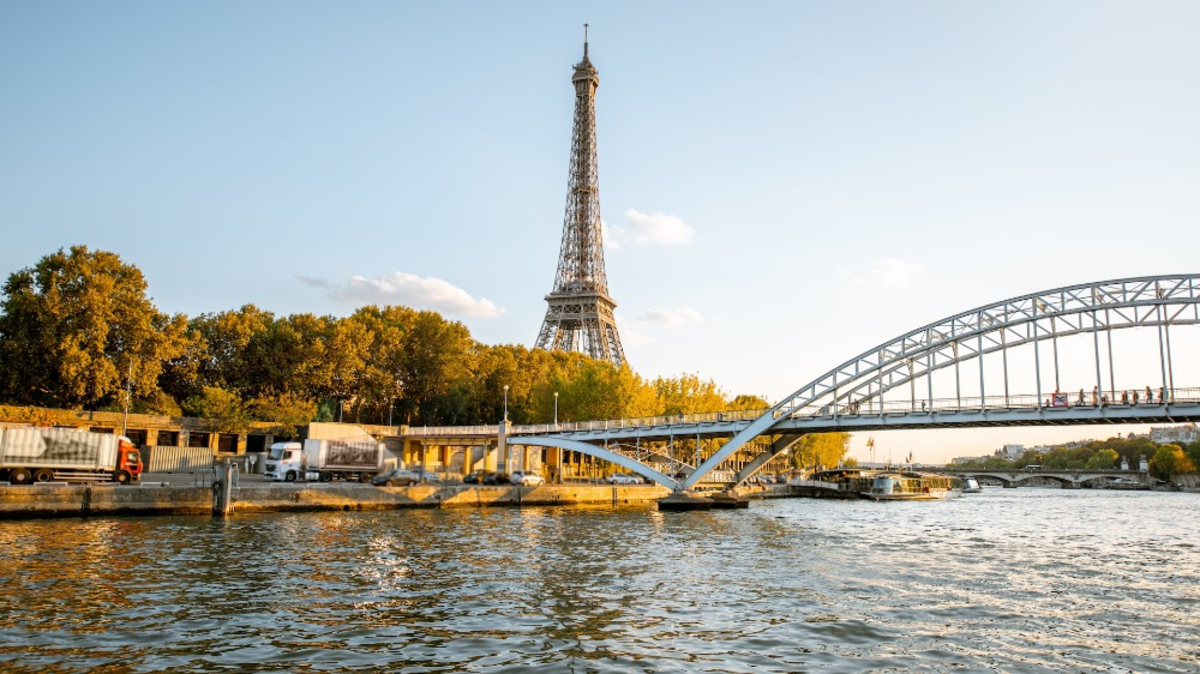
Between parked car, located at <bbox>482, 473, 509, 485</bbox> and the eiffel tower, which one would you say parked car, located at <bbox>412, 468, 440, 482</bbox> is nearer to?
parked car, located at <bbox>482, 473, 509, 485</bbox>

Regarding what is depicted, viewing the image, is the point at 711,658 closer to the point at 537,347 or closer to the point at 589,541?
the point at 589,541

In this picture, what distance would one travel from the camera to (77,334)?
2464 inches

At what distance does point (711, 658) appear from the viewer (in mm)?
14523

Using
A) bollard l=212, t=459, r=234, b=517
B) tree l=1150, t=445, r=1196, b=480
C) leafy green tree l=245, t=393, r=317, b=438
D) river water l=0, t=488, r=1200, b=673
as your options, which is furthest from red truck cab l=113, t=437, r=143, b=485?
tree l=1150, t=445, r=1196, b=480

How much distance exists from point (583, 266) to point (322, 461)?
57.4 m

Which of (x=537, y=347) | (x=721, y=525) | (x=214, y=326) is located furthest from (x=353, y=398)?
(x=721, y=525)

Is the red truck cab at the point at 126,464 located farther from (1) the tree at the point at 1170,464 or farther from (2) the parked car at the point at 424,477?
(1) the tree at the point at 1170,464

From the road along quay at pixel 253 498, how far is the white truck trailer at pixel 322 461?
857 centimetres

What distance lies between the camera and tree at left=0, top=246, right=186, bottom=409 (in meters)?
61.4

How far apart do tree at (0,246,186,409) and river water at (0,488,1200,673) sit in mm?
32952

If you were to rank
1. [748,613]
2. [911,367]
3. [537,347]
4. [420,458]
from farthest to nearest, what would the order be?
1. [537,347]
2. [420,458]
3. [911,367]
4. [748,613]

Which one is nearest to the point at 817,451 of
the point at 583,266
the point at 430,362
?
the point at 583,266

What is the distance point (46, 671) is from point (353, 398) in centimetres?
7855

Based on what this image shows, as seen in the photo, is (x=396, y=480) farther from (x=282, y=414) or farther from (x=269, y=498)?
(x=282, y=414)
